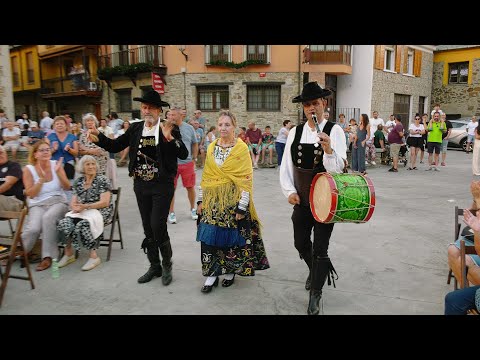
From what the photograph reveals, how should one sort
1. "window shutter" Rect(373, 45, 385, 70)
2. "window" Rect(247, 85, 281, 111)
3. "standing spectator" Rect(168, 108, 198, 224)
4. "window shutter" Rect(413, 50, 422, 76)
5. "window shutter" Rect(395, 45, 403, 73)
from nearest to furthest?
"standing spectator" Rect(168, 108, 198, 224) < "window" Rect(247, 85, 281, 111) < "window shutter" Rect(373, 45, 385, 70) < "window shutter" Rect(395, 45, 403, 73) < "window shutter" Rect(413, 50, 422, 76)

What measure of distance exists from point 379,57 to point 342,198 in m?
20.1

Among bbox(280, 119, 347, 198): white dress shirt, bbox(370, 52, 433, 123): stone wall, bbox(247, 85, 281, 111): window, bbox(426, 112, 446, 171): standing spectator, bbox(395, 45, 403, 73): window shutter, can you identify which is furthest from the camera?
bbox(395, 45, 403, 73): window shutter

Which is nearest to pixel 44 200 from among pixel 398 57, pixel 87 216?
pixel 87 216

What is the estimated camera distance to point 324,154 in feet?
10.8

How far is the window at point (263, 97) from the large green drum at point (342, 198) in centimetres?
1678

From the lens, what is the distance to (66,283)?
410cm

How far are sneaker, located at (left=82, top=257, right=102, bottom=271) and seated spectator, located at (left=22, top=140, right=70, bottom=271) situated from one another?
41cm

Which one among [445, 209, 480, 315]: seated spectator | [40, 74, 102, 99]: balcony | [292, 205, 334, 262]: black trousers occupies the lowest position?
[445, 209, 480, 315]: seated spectator

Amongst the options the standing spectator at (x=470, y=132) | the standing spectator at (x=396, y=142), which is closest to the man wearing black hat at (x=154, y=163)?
the standing spectator at (x=396, y=142)

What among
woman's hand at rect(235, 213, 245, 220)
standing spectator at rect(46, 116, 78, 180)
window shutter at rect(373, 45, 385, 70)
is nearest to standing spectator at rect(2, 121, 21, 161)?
standing spectator at rect(46, 116, 78, 180)

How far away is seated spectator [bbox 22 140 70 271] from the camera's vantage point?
453cm

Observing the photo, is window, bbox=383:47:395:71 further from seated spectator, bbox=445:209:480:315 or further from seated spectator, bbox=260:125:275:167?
seated spectator, bbox=445:209:480:315

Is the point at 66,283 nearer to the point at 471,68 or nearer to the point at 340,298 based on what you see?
the point at 340,298

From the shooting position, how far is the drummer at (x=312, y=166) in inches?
129
